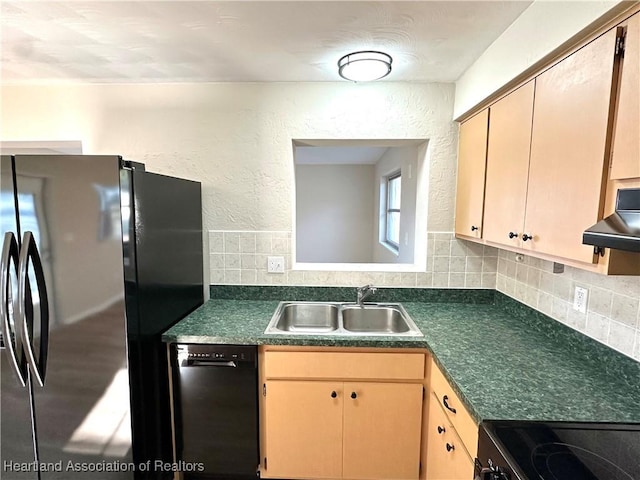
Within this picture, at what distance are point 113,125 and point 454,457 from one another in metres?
2.62

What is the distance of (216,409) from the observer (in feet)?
5.33

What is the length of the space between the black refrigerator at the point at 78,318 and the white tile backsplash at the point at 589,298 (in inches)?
76.4

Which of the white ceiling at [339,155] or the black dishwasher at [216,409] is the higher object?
the white ceiling at [339,155]

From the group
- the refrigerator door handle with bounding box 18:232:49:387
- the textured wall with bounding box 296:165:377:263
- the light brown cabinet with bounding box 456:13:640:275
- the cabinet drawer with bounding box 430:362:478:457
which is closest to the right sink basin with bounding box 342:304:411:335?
the cabinet drawer with bounding box 430:362:478:457

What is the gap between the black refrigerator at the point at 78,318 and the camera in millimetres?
1264

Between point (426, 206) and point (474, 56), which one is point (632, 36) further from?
point (426, 206)

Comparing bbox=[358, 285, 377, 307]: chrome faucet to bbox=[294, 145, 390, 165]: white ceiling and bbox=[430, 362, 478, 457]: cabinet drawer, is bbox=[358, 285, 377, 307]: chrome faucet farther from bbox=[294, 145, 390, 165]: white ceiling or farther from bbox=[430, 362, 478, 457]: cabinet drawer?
bbox=[294, 145, 390, 165]: white ceiling

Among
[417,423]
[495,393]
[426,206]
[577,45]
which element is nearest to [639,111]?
[577,45]

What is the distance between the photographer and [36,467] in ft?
4.61

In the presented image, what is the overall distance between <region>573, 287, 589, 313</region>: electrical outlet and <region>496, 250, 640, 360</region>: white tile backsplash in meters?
0.02

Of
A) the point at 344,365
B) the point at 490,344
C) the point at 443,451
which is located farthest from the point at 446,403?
the point at 344,365

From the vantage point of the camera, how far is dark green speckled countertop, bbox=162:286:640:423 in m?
1.04

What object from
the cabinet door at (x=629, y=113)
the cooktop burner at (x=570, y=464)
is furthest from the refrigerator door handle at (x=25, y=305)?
the cabinet door at (x=629, y=113)

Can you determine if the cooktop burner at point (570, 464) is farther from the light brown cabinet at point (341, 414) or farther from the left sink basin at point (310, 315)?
the left sink basin at point (310, 315)
